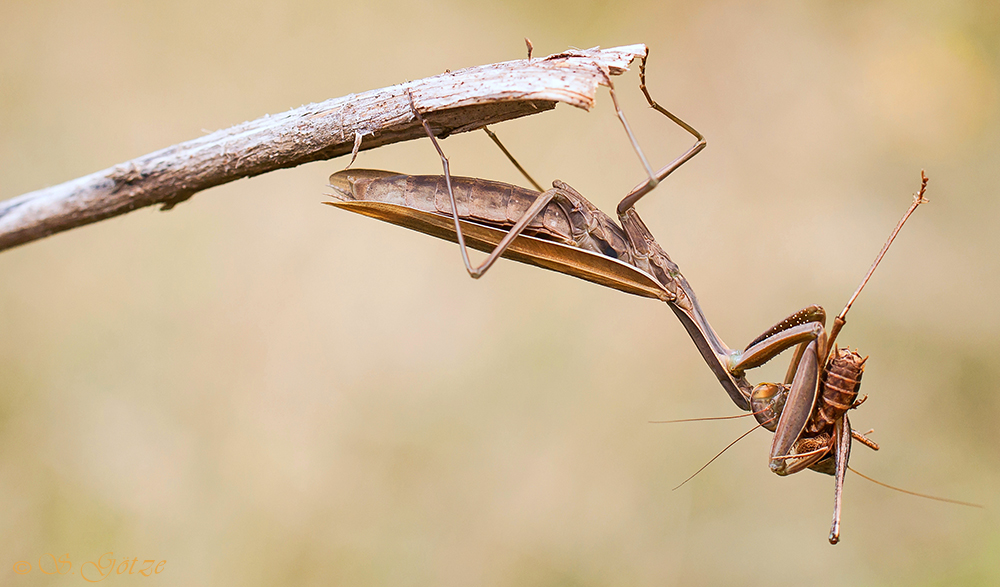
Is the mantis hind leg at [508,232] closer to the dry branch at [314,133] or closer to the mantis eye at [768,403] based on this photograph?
the dry branch at [314,133]

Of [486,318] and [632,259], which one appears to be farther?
[486,318]

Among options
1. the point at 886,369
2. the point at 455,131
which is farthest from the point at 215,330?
the point at 886,369

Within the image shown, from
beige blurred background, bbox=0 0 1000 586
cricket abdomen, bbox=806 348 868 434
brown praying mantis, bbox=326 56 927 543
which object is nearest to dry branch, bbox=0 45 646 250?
brown praying mantis, bbox=326 56 927 543

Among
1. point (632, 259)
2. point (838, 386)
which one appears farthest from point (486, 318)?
point (838, 386)

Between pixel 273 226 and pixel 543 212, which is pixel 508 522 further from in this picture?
pixel 273 226

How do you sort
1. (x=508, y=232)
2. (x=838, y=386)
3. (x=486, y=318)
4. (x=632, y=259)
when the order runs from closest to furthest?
(x=838, y=386), (x=508, y=232), (x=632, y=259), (x=486, y=318)

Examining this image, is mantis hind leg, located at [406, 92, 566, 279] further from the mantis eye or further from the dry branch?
the mantis eye

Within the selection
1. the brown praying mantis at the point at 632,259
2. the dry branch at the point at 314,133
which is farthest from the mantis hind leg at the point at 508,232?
the dry branch at the point at 314,133

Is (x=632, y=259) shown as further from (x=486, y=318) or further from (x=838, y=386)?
(x=486, y=318)
